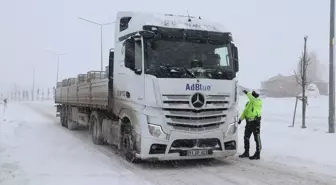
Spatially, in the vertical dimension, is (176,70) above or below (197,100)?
above

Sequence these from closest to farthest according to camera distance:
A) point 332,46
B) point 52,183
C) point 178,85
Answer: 1. point 52,183
2. point 178,85
3. point 332,46

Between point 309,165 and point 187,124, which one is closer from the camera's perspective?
point 187,124

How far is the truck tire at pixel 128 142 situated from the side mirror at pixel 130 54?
1370mm

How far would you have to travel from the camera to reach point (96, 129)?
41.7 ft

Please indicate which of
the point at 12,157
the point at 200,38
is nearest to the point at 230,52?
the point at 200,38

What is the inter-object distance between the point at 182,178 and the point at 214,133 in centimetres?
145

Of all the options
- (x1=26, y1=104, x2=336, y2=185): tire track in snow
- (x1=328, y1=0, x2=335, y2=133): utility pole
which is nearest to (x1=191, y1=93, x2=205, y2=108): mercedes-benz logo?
(x1=26, y1=104, x2=336, y2=185): tire track in snow

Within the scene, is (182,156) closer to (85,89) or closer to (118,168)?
(118,168)

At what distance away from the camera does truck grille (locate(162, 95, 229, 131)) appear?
8539mm

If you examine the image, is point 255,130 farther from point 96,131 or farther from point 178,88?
point 96,131

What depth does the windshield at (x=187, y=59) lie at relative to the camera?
28.2 feet

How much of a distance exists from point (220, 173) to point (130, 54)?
3161mm

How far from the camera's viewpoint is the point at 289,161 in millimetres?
9836

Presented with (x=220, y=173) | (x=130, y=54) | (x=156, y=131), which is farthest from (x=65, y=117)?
(x=220, y=173)
